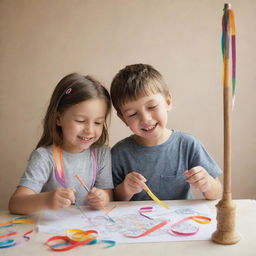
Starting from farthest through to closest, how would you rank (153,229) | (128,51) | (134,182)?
(128,51), (134,182), (153,229)

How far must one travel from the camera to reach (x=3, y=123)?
206cm

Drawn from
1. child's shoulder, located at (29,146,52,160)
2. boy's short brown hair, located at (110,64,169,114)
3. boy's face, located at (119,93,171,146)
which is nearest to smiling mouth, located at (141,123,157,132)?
boy's face, located at (119,93,171,146)

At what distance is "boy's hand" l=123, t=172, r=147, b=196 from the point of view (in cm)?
107

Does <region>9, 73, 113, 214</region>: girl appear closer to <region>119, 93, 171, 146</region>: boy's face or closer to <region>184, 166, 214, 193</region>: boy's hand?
<region>119, 93, 171, 146</region>: boy's face

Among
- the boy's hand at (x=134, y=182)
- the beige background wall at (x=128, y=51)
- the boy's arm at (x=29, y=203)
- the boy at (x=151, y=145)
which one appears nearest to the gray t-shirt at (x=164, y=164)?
the boy at (x=151, y=145)

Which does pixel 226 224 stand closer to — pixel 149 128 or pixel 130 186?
pixel 130 186

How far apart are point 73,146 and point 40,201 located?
0.31 m

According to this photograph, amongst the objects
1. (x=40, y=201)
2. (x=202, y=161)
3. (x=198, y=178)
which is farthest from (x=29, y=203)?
(x=202, y=161)

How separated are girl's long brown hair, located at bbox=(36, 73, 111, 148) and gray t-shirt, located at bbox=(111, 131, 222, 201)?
0.71 ft

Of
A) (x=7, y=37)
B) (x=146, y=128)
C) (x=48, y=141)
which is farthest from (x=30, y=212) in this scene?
(x=7, y=37)

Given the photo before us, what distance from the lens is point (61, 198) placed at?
983mm

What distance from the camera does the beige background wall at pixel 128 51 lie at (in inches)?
78.1

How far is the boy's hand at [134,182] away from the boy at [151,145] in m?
0.06

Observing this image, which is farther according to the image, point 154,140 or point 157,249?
point 154,140
